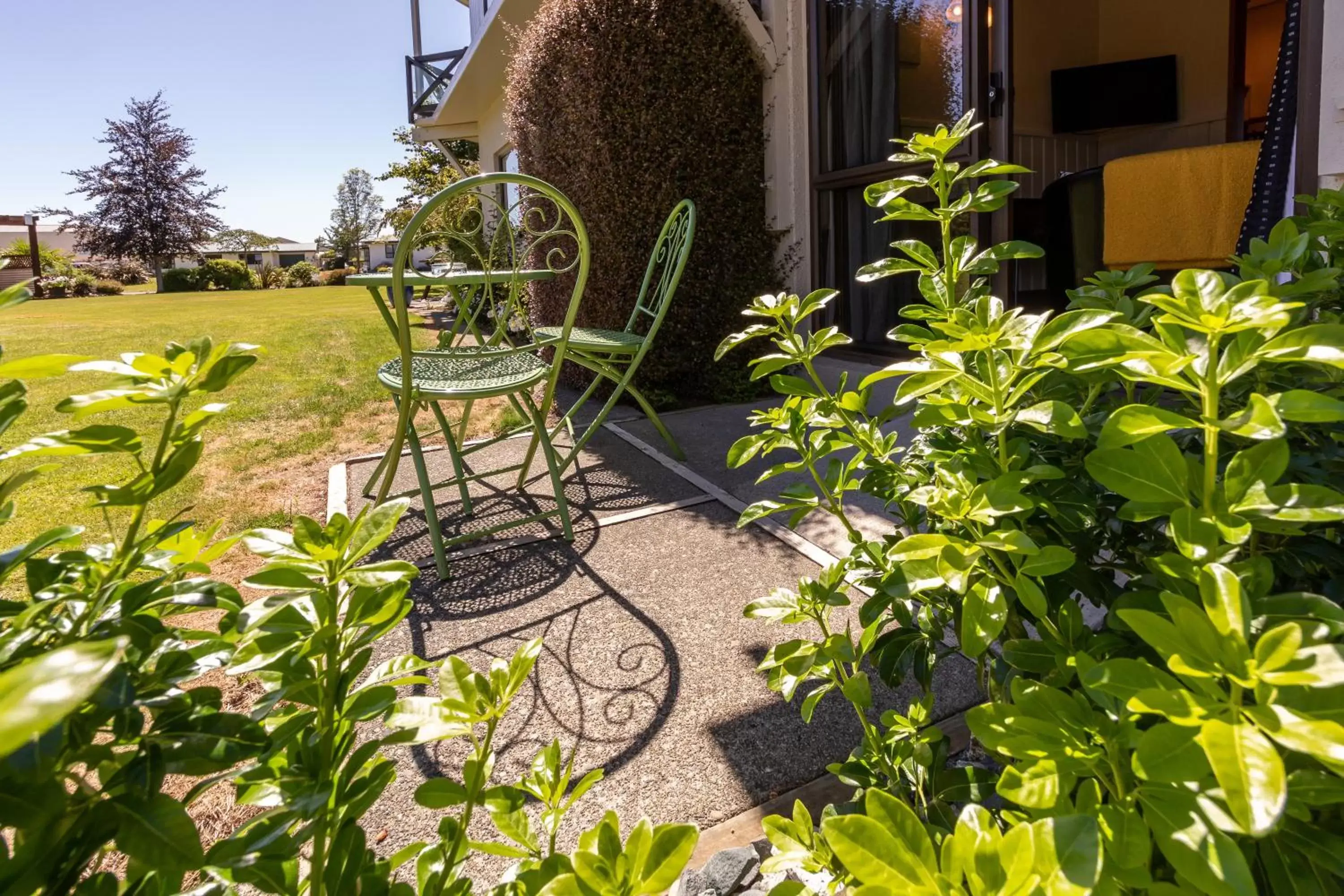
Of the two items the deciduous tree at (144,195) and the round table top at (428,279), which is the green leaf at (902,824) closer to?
the round table top at (428,279)

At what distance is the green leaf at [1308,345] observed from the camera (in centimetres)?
43

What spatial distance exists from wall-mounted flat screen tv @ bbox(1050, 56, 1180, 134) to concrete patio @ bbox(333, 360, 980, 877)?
5852 mm

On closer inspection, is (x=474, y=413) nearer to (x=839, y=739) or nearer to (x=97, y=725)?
(x=839, y=739)

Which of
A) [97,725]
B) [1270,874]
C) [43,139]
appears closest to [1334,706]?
[1270,874]

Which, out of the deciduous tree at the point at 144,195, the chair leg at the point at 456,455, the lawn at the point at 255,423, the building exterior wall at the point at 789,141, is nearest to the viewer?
the chair leg at the point at 456,455

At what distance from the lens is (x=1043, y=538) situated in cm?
71

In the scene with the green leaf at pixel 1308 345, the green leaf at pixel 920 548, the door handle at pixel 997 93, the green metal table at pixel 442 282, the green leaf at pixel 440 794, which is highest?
the door handle at pixel 997 93

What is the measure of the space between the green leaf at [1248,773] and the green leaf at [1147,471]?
0.61ft

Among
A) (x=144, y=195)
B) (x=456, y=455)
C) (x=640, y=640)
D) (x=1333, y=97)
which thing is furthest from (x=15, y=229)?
(x=1333, y=97)

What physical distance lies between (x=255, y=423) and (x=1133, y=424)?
5.24m

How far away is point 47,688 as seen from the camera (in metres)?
0.22

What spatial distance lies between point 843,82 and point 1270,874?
483cm

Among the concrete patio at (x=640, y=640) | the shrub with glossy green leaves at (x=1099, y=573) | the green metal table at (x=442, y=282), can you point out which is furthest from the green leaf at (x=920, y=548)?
the green metal table at (x=442, y=282)

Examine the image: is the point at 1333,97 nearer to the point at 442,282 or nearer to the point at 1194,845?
the point at 442,282
